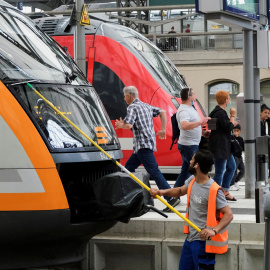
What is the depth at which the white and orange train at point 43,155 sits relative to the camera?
7.52m

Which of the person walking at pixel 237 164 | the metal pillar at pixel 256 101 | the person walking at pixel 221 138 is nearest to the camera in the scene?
the person walking at pixel 221 138

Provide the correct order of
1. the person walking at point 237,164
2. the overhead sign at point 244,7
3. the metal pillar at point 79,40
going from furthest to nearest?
the person walking at point 237,164, the metal pillar at point 79,40, the overhead sign at point 244,7

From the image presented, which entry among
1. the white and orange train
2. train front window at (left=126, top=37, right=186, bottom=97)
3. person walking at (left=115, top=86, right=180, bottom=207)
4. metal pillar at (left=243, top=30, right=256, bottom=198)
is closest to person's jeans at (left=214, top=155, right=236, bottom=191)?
metal pillar at (left=243, top=30, right=256, bottom=198)

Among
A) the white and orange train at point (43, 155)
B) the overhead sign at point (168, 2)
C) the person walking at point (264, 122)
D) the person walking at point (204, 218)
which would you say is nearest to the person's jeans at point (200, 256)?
the person walking at point (204, 218)

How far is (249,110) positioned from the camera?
1265cm

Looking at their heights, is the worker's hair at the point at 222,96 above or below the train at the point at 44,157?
above

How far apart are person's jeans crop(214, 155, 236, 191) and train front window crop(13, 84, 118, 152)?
130 inches

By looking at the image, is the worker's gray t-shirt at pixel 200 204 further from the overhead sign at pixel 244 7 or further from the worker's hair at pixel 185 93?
the overhead sign at pixel 244 7

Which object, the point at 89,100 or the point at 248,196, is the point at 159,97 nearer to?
the point at 248,196

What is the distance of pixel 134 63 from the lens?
15406 millimetres

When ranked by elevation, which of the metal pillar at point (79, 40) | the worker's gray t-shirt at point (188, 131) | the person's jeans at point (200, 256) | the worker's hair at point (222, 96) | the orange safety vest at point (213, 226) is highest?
the metal pillar at point (79, 40)

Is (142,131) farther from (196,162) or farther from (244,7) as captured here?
(196,162)

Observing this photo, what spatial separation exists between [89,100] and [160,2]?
21.1 metres

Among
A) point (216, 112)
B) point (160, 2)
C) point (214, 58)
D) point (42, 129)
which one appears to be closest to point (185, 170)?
point (216, 112)
